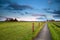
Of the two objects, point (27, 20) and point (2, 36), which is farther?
point (27, 20)

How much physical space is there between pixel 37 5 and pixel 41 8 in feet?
0.51

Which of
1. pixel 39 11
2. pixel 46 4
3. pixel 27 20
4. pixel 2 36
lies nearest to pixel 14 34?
pixel 2 36

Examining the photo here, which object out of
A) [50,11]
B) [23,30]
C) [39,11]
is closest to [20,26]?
[23,30]

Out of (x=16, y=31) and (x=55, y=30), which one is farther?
(x=55, y=30)

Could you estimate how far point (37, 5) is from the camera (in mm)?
4359

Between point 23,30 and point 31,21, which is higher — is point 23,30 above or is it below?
below

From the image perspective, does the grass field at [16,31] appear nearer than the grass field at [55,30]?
Yes

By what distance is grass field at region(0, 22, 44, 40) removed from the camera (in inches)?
153

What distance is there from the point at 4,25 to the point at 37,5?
1.23 m

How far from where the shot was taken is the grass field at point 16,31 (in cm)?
388

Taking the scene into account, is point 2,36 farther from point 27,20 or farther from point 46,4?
point 46,4

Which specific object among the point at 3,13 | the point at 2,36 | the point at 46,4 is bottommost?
the point at 2,36

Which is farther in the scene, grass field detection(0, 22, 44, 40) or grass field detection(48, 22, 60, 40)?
grass field detection(48, 22, 60, 40)

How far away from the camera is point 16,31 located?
4.19 meters
